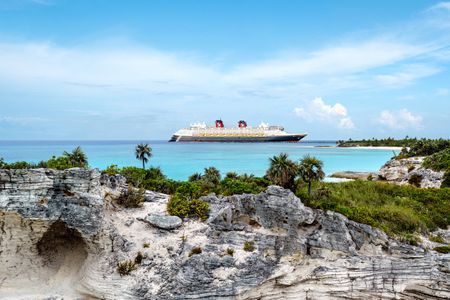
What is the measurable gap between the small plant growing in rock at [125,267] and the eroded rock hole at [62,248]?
86.7 inches

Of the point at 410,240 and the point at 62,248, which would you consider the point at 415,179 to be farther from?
the point at 62,248

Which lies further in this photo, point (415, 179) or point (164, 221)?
point (415, 179)

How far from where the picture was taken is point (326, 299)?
15.7 metres

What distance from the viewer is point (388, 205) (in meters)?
30.3

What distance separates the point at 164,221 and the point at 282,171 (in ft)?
49.3

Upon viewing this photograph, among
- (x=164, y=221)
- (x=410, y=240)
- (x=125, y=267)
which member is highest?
(x=164, y=221)

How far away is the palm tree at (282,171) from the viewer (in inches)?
1182

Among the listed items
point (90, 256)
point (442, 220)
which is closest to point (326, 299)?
point (90, 256)

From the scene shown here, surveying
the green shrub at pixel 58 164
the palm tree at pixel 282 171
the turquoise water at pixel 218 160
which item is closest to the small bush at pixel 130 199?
the green shrub at pixel 58 164

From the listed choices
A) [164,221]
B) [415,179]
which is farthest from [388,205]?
[415,179]

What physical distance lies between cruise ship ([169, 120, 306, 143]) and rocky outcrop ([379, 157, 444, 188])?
99065mm

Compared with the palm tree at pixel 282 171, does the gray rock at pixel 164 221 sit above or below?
below

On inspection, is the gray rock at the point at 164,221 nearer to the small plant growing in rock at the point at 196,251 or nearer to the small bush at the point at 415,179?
the small plant growing in rock at the point at 196,251

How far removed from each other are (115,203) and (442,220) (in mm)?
24704
